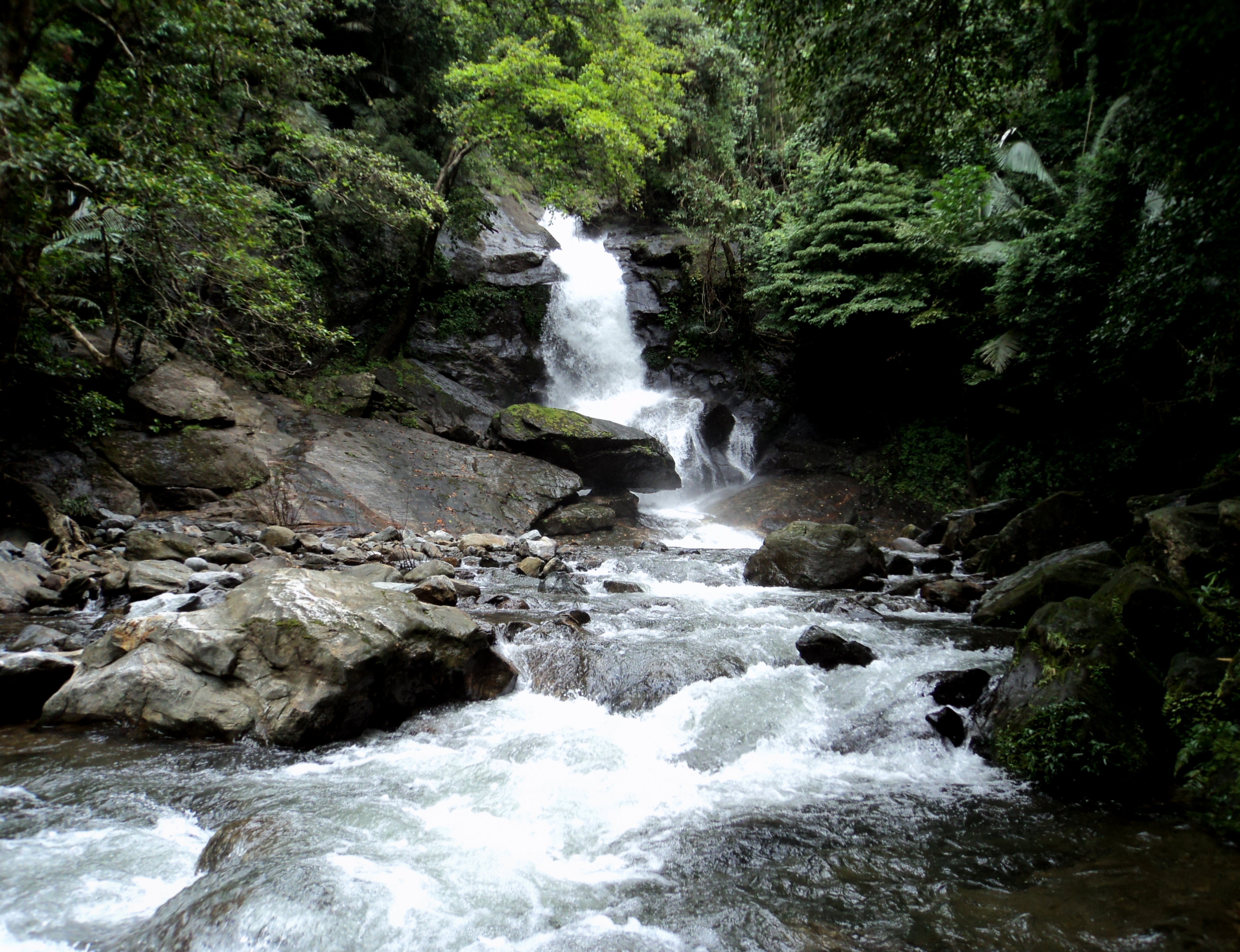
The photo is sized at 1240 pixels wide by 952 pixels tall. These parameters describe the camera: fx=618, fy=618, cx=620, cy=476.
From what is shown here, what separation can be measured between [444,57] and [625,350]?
385 inches

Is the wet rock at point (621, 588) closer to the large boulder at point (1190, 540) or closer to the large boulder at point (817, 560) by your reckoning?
the large boulder at point (817, 560)

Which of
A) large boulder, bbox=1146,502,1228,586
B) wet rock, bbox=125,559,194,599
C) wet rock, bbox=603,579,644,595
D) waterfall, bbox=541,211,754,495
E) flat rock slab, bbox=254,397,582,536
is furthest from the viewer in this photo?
waterfall, bbox=541,211,754,495

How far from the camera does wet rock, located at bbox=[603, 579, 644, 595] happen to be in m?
8.76

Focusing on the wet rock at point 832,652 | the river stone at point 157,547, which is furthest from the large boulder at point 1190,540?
the river stone at point 157,547

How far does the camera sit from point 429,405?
15336 mm

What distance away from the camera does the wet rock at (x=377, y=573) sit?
716 centimetres

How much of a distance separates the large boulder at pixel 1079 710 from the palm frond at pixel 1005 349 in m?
8.84

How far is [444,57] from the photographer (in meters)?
17.7

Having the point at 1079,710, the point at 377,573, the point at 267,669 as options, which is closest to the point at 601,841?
the point at 267,669

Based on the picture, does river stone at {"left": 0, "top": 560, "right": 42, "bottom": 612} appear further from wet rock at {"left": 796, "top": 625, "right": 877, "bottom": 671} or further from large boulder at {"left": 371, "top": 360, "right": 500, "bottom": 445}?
large boulder at {"left": 371, "top": 360, "right": 500, "bottom": 445}

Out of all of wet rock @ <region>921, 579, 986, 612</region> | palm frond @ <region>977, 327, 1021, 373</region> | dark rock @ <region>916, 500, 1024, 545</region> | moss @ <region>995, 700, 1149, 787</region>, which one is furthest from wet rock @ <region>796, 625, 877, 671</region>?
palm frond @ <region>977, 327, 1021, 373</region>

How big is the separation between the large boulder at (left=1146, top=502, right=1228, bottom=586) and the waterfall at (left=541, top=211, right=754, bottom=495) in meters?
12.2

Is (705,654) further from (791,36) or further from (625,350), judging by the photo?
(625,350)

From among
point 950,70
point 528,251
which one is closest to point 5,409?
point 950,70
